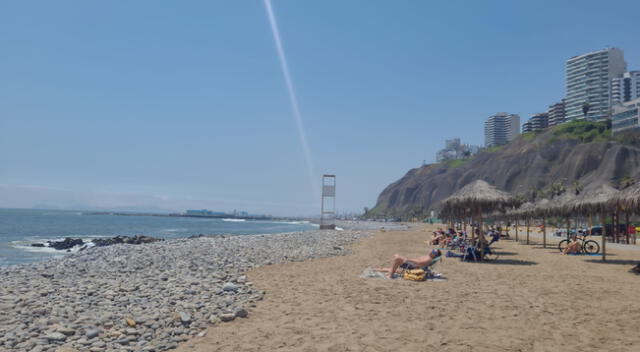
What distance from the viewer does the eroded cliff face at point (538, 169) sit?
60.3 meters

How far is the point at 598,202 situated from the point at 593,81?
124 metres

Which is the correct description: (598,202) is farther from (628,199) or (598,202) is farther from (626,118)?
(626,118)

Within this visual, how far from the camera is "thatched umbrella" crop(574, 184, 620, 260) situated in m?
12.4

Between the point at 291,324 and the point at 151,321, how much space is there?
1.94 meters

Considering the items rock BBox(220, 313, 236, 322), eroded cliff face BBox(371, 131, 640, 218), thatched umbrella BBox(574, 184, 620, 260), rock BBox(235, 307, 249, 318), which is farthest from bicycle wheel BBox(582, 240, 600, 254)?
eroded cliff face BBox(371, 131, 640, 218)

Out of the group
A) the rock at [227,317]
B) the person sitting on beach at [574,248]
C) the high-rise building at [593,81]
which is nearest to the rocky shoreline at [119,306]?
the rock at [227,317]

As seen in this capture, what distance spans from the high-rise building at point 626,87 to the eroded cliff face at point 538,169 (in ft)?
124

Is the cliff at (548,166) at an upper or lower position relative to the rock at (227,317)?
upper

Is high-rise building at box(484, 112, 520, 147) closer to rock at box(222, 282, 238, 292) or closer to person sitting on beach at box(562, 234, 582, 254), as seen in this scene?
person sitting on beach at box(562, 234, 582, 254)

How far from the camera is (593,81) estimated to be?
11369cm

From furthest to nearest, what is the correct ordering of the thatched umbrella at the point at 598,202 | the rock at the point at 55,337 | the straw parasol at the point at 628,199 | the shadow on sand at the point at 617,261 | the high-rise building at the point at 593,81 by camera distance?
the high-rise building at the point at 593,81 → the thatched umbrella at the point at 598,202 → the shadow on sand at the point at 617,261 → the straw parasol at the point at 628,199 → the rock at the point at 55,337

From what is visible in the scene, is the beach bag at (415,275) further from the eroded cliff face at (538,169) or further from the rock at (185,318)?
the eroded cliff face at (538,169)

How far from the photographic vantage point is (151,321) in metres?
5.74

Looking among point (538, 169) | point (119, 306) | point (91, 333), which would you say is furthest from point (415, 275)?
point (538, 169)
